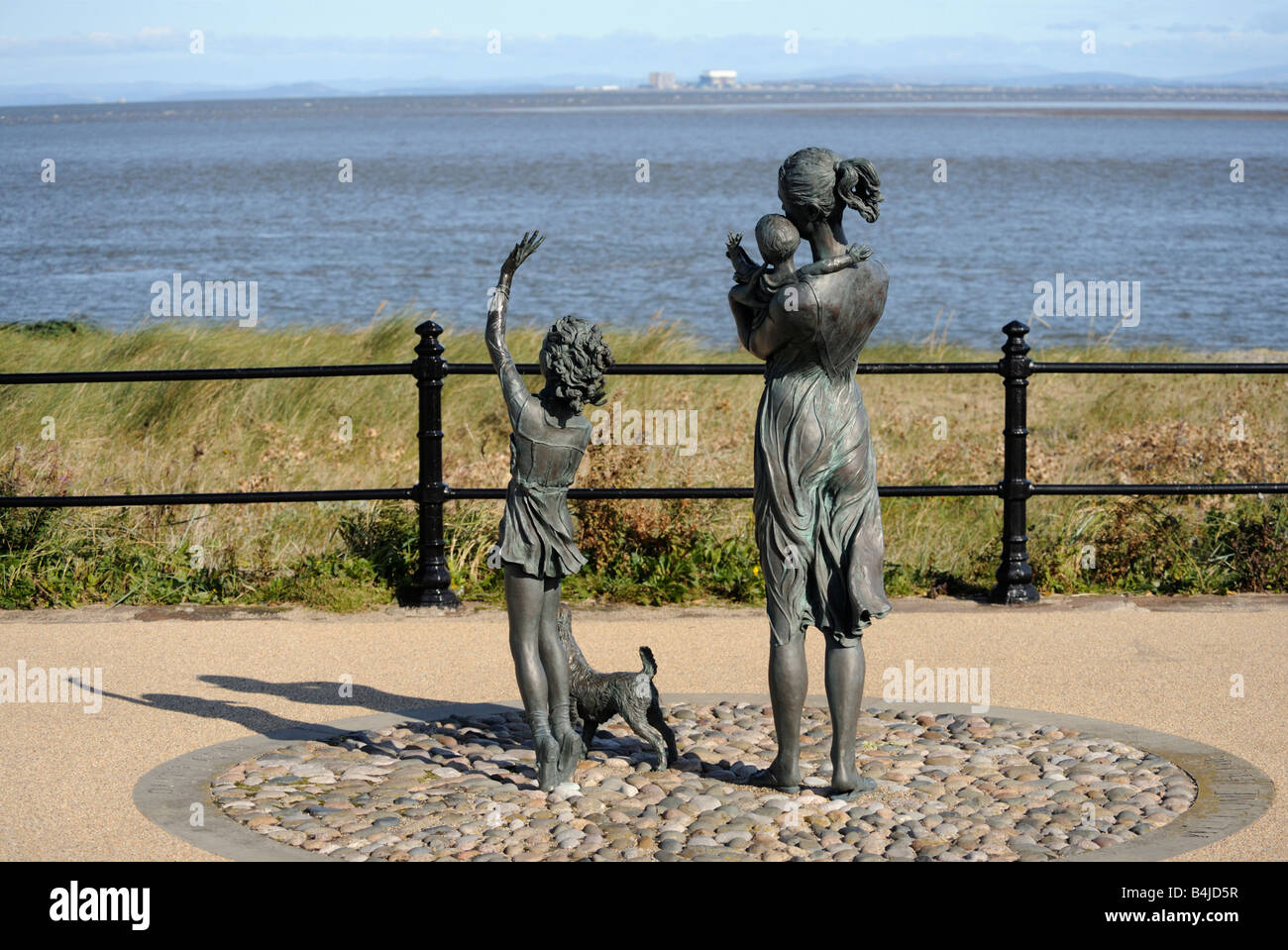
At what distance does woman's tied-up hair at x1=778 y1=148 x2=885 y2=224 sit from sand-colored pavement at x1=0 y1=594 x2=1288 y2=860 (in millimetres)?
2391

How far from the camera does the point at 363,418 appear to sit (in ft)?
42.7

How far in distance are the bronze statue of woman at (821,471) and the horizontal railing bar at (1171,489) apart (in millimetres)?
3365

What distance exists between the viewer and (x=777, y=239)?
17.8 ft

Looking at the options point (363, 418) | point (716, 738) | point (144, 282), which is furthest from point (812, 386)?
point (144, 282)

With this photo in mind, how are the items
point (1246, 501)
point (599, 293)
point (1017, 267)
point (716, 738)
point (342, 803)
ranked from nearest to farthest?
point (342, 803)
point (716, 738)
point (1246, 501)
point (599, 293)
point (1017, 267)

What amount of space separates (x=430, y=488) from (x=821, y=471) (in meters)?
3.49

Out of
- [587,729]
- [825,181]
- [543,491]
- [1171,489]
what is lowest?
[587,729]

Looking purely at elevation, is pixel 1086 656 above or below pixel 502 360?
below

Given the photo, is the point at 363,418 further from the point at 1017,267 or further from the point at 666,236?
the point at 666,236

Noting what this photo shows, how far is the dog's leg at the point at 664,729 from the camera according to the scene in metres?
5.89

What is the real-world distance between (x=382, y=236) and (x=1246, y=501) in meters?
36.3
